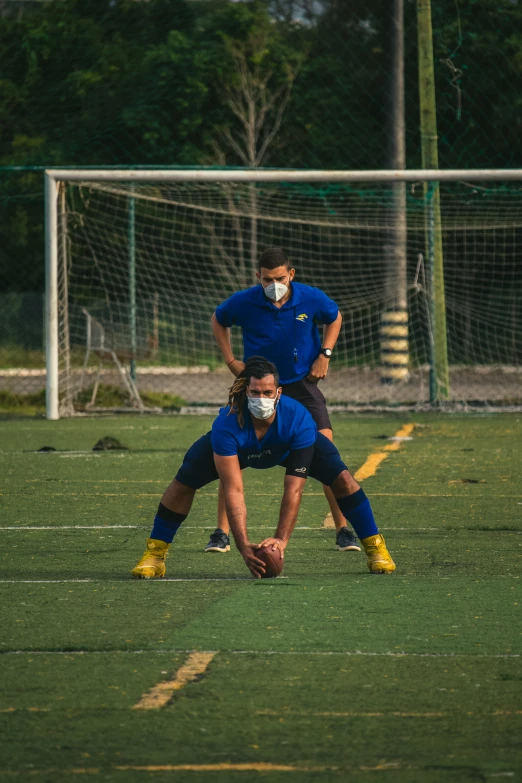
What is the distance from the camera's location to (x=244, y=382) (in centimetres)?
657

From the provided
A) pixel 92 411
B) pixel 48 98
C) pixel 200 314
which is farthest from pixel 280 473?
pixel 48 98

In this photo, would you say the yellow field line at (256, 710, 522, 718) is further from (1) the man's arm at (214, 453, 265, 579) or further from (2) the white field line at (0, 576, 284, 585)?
(2) the white field line at (0, 576, 284, 585)

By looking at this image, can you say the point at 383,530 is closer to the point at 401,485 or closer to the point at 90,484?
the point at 401,485

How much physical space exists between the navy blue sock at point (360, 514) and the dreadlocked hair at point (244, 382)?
0.78 m

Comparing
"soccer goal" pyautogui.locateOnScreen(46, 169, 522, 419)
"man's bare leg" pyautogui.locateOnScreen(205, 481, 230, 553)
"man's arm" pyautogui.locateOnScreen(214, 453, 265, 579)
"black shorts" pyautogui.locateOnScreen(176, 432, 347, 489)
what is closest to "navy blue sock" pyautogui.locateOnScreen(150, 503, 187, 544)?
"black shorts" pyautogui.locateOnScreen(176, 432, 347, 489)

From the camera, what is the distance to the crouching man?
6.50m

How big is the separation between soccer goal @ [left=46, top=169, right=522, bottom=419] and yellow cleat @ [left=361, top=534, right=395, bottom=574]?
10.7 m

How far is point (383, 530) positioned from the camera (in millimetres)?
8500

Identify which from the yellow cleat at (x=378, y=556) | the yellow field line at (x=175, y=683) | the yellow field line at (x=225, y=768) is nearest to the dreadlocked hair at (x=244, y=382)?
the yellow cleat at (x=378, y=556)

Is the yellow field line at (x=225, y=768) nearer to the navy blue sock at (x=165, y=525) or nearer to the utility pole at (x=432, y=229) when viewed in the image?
the navy blue sock at (x=165, y=525)

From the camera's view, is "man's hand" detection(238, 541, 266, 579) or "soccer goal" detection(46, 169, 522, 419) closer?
"man's hand" detection(238, 541, 266, 579)

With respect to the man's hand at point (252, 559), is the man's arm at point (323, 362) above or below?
above

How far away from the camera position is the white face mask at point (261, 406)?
21.3ft

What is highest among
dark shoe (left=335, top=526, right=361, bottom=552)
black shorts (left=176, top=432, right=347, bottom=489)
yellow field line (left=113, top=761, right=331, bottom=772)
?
black shorts (left=176, top=432, right=347, bottom=489)
